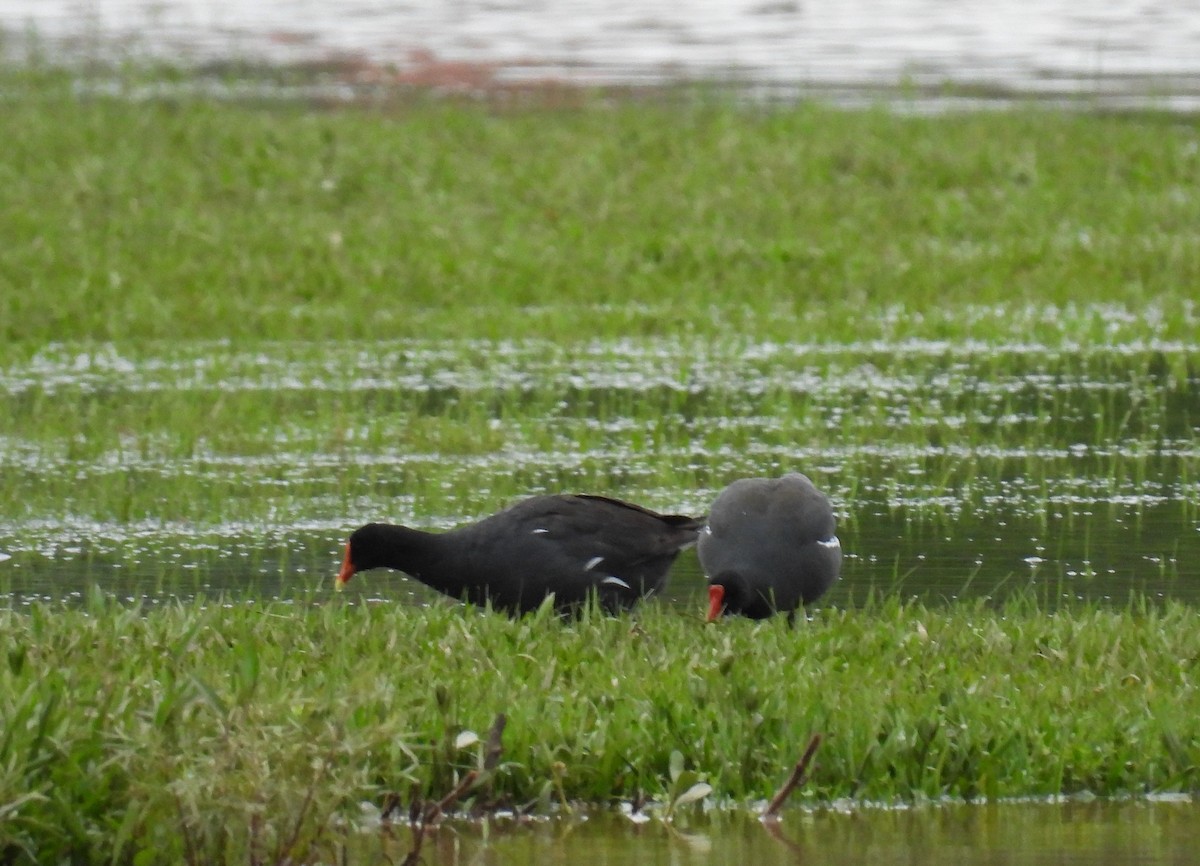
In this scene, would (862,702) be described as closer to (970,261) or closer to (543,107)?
(970,261)

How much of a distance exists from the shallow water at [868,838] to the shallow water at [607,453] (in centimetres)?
237

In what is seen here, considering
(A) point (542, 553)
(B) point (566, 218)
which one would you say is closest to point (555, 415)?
(A) point (542, 553)

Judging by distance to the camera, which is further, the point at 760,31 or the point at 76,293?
the point at 760,31

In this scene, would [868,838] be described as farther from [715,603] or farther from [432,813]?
[715,603]

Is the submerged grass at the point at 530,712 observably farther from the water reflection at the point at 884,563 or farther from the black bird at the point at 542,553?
the water reflection at the point at 884,563

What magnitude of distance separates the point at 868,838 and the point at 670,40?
72.9 ft

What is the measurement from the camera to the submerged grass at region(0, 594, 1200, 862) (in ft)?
17.5

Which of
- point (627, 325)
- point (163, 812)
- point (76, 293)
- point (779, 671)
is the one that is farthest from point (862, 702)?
point (76, 293)

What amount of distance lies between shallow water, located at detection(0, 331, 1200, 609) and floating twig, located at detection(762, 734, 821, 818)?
2.58 m

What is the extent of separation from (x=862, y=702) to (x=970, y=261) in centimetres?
1013

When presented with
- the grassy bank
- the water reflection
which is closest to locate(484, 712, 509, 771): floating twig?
the water reflection

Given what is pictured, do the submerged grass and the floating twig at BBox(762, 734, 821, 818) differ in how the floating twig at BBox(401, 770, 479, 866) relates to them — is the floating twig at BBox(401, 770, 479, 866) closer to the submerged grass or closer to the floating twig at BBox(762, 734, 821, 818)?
the submerged grass

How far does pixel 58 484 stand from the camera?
34.4 feet

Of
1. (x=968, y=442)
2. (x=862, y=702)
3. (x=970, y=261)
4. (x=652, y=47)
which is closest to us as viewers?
(x=862, y=702)
